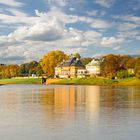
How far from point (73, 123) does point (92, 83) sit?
4221 inches

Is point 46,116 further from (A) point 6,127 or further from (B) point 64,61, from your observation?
(B) point 64,61

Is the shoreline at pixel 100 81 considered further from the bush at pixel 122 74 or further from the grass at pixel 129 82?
the bush at pixel 122 74

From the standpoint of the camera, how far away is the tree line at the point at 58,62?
422 feet

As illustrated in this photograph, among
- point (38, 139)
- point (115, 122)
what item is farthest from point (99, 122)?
point (38, 139)

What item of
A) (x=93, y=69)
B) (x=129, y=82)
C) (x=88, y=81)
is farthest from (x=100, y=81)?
(x=93, y=69)

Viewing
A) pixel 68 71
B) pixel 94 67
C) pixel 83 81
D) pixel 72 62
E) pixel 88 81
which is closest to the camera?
pixel 88 81

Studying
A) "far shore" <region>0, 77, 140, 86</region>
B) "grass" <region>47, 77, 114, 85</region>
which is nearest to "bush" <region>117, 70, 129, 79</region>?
"far shore" <region>0, 77, 140, 86</region>

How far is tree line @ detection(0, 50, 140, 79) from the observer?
12875 centimetres

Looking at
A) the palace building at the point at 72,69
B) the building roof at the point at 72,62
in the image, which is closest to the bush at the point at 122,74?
the palace building at the point at 72,69

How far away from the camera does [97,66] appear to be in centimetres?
17025

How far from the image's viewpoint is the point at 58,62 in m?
158

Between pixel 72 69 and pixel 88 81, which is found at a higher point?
pixel 72 69

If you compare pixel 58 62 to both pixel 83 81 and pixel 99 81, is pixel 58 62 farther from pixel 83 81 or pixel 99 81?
pixel 99 81

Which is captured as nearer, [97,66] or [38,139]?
[38,139]
